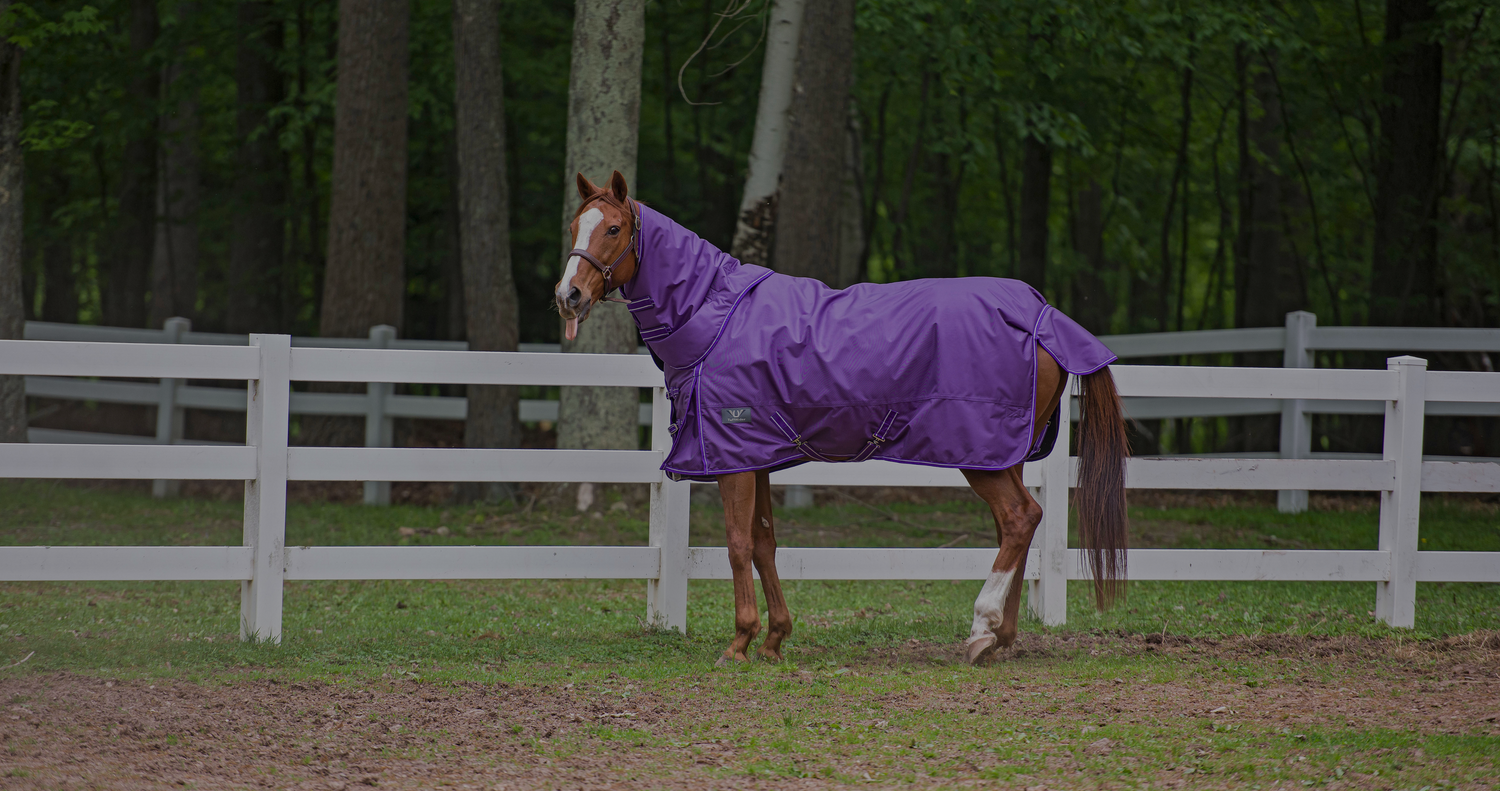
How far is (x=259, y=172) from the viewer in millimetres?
15297

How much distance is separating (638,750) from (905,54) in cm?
1115

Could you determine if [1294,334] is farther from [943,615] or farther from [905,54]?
[905,54]

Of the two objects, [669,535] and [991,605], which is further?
[669,535]

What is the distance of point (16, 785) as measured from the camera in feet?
10.2

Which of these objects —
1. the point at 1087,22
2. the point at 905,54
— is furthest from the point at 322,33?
the point at 1087,22

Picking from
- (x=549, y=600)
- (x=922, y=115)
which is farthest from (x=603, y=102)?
(x=922, y=115)

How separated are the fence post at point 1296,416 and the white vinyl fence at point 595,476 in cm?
360

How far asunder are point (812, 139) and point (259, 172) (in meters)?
8.68

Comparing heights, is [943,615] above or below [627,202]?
below

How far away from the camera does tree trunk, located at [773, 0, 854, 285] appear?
32.3 ft

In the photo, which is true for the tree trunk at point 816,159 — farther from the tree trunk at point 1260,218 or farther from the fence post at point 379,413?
the tree trunk at point 1260,218

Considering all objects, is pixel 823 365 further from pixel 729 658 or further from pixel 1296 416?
pixel 1296 416

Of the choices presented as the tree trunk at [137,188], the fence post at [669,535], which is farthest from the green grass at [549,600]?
the tree trunk at [137,188]

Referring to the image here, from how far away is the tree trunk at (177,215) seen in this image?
17031 millimetres
